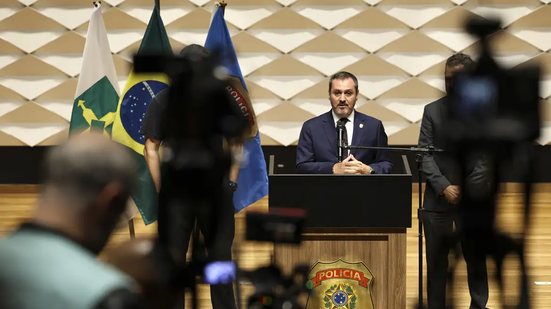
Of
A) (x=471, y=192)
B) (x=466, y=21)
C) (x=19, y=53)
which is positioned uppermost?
(x=19, y=53)

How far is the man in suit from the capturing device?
611 cm

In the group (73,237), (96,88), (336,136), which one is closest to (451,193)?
(336,136)

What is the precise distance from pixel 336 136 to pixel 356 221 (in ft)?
1.83

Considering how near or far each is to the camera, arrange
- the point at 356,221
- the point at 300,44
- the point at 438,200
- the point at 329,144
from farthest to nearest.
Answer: the point at 300,44, the point at 329,144, the point at 438,200, the point at 356,221

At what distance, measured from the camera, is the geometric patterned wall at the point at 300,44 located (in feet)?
34.3

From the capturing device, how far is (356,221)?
5.85m

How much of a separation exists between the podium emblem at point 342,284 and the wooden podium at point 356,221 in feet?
0.13

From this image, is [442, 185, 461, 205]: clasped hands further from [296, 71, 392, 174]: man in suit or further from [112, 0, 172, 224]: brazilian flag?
[112, 0, 172, 224]: brazilian flag

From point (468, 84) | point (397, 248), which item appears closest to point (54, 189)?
point (468, 84)

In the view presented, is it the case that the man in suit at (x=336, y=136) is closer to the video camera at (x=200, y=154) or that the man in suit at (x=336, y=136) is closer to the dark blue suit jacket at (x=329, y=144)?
the dark blue suit jacket at (x=329, y=144)

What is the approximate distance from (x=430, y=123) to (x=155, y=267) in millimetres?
3864

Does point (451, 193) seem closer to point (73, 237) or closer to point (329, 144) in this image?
point (329, 144)

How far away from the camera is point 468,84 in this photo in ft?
10.1

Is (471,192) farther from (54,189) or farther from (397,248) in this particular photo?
(397,248)
